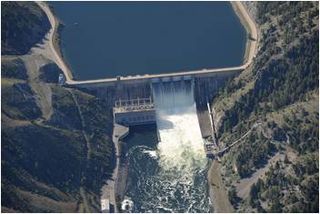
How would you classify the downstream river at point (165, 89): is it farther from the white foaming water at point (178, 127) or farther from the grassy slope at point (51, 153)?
the grassy slope at point (51, 153)

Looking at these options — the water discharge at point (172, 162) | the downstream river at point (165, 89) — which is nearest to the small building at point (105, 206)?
the downstream river at point (165, 89)

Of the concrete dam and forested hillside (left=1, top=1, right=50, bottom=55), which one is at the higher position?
forested hillside (left=1, top=1, right=50, bottom=55)

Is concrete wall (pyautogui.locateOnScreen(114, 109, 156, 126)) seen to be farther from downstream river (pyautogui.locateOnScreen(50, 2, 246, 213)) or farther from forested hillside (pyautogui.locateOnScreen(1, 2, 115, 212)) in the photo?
forested hillside (pyautogui.locateOnScreen(1, 2, 115, 212))

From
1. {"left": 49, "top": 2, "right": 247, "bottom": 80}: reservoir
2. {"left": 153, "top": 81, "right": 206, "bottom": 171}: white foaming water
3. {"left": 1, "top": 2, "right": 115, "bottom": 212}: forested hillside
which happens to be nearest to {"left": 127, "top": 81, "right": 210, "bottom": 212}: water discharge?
{"left": 153, "top": 81, "right": 206, "bottom": 171}: white foaming water

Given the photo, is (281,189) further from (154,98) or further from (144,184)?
(154,98)

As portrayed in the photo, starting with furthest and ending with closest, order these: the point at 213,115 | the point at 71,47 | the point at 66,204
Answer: the point at 71,47, the point at 213,115, the point at 66,204

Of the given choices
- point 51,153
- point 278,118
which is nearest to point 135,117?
point 51,153

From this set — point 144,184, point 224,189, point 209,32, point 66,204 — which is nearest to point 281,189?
point 224,189
